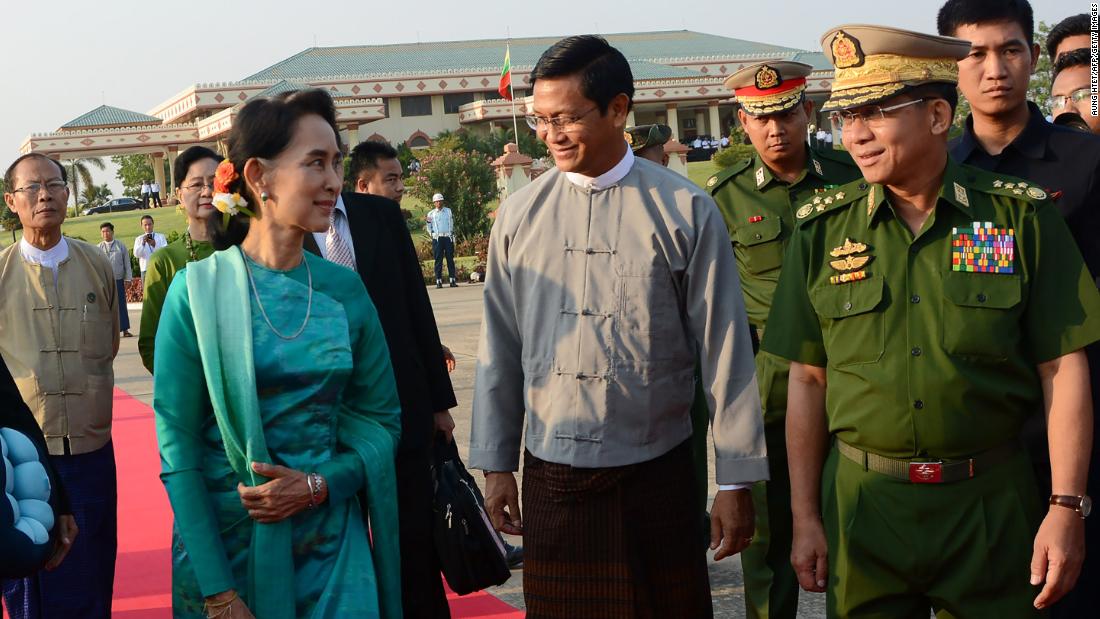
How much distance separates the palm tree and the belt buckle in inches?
2195

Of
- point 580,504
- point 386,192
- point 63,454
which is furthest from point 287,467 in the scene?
point 386,192

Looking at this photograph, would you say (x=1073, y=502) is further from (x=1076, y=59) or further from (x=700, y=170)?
(x=700, y=170)

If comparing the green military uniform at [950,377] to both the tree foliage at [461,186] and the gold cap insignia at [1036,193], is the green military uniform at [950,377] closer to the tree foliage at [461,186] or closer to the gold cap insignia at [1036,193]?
the gold cap insignia at [1036,193]

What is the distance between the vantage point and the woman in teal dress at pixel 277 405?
280 centimetres

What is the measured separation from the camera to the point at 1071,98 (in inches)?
191

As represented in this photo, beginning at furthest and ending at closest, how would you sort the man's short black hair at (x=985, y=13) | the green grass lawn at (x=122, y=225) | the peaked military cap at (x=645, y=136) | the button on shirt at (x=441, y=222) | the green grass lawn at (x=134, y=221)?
the green grass lawn at (x=122, y=225), the green grass lawn at (x=134, y=221), the button on shirt at (x=441, y=222), the peaked military cap at (x=645, y=136), the man's short black hair at (x=985, y=13)

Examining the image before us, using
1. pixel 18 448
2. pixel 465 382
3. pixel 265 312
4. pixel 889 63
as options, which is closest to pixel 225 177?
pixel 265 312

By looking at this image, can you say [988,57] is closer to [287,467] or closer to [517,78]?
[287,467]

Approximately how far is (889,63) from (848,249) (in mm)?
433

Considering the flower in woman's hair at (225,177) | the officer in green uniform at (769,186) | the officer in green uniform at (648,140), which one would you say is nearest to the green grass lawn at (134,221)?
the officer in green uniform at (648,140)

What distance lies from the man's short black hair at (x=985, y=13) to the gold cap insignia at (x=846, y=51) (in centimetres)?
90

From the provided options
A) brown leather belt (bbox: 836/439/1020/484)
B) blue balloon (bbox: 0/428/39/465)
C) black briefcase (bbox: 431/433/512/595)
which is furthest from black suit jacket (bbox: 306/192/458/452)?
brown leather belt (bbox: 836/439/1020/484)

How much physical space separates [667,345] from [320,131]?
1001 millimetres

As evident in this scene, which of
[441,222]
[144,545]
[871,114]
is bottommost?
[144,545]
